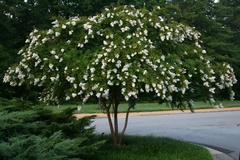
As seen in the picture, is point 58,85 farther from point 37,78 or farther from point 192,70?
point 192,70

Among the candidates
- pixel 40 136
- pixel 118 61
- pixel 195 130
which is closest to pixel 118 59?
pixel 118 61

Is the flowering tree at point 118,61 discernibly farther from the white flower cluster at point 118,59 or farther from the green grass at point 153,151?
the green grass at point 153,151

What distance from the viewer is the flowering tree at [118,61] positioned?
10.0 m

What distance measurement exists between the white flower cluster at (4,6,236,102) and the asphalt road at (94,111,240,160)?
2974 millimetres

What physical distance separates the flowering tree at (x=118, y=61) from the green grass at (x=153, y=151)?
0.92 m

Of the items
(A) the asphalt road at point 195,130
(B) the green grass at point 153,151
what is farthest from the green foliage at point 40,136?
(A) the asphalt road at point 195,130

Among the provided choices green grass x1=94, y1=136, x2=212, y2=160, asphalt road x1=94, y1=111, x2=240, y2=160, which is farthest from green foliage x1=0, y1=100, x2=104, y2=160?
asphalt road x1=94, y1=111, x2=240, y2=160

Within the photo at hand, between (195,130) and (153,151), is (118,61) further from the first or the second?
(195,130)

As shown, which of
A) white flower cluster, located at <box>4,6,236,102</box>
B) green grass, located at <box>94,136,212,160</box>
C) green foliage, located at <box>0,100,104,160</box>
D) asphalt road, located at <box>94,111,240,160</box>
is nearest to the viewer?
green foliage, located at <box>0,100,104,160</box>

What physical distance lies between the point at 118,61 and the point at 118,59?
0.26 ft

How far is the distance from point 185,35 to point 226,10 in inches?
1826

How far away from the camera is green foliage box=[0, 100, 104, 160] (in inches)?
201

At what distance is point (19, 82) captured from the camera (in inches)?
468

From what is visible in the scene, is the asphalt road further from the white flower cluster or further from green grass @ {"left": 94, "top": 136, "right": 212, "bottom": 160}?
the white flower cluster
